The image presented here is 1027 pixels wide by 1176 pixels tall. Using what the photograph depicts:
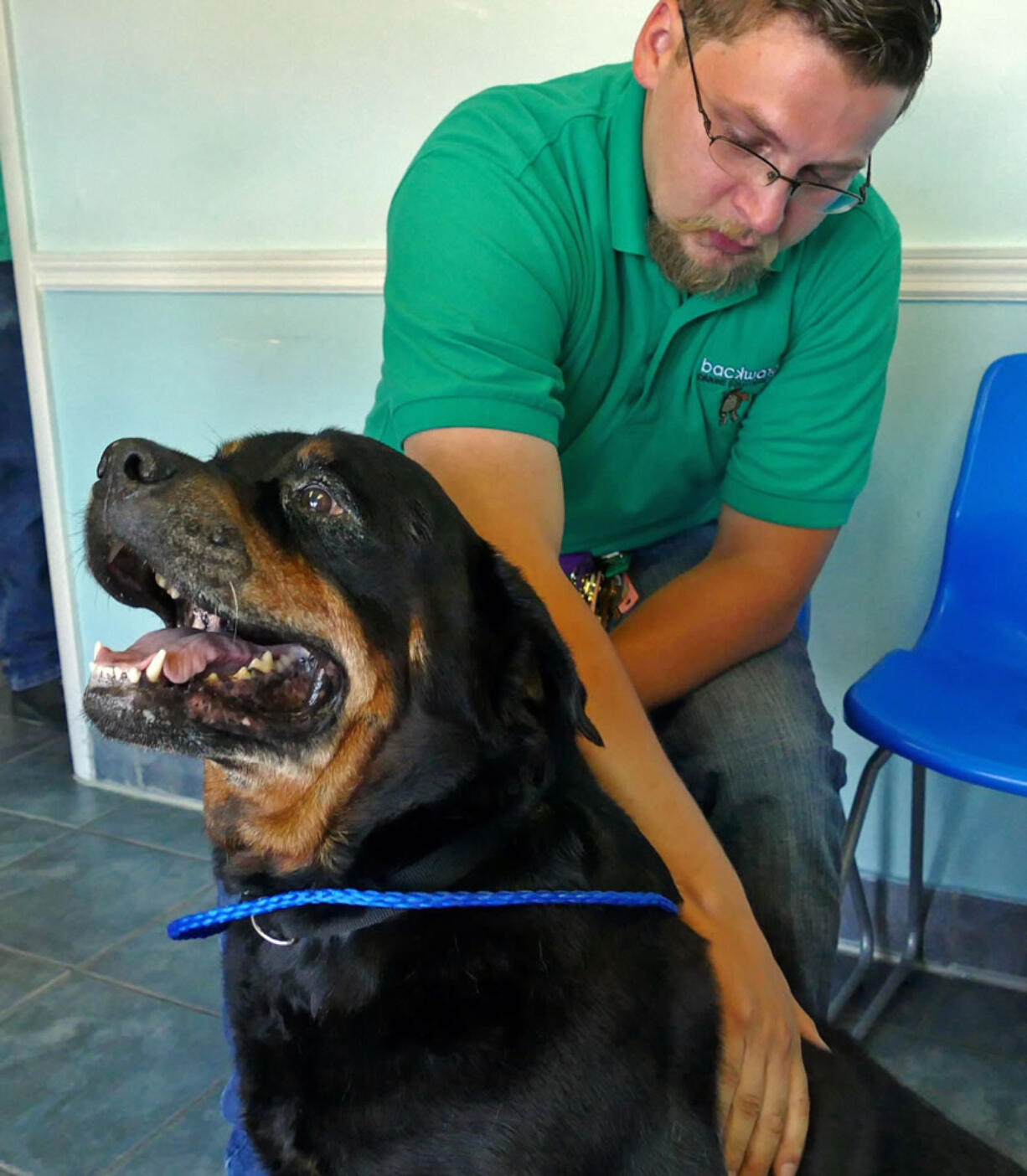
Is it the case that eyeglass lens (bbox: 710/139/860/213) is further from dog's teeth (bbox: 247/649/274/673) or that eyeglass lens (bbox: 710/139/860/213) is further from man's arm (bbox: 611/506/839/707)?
dog's teeth (bbox: 247/649/274/673)

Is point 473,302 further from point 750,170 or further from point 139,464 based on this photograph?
point 139,464

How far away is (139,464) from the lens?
1141 mm

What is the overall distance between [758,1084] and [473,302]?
0.92 m

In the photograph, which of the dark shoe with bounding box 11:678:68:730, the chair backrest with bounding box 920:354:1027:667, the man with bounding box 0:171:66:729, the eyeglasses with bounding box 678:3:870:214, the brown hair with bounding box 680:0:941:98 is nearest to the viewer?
the brown hair with bounding box 680:0:941:98

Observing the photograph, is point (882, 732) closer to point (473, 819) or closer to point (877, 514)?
point (877, 514)

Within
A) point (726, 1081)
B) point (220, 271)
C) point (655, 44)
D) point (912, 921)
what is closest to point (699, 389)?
point (655, 44)

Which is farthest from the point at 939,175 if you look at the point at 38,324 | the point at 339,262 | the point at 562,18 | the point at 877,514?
the point at 38,324

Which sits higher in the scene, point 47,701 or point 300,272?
point 300,272

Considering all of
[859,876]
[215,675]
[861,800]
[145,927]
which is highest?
[215,675]

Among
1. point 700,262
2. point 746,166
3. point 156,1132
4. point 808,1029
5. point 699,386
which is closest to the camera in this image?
point 808,1029

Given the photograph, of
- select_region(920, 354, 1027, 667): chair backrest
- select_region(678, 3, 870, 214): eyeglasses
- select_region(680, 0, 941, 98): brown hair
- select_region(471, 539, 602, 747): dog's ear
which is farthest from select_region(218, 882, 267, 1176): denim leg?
select_region(920, 354, 1027, 667): chair backrest

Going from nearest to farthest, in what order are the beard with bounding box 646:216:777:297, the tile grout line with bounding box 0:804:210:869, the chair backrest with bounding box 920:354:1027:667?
the beard with bounding box 646:216:777:297
the chair backrest with bounding box 920:354:1027:667
the tile grout line with bounding box 0:804:210:869

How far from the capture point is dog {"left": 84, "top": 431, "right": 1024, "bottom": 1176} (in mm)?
1092

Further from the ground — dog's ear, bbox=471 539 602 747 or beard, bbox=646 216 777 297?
beard, bbox=646 216 777 297
